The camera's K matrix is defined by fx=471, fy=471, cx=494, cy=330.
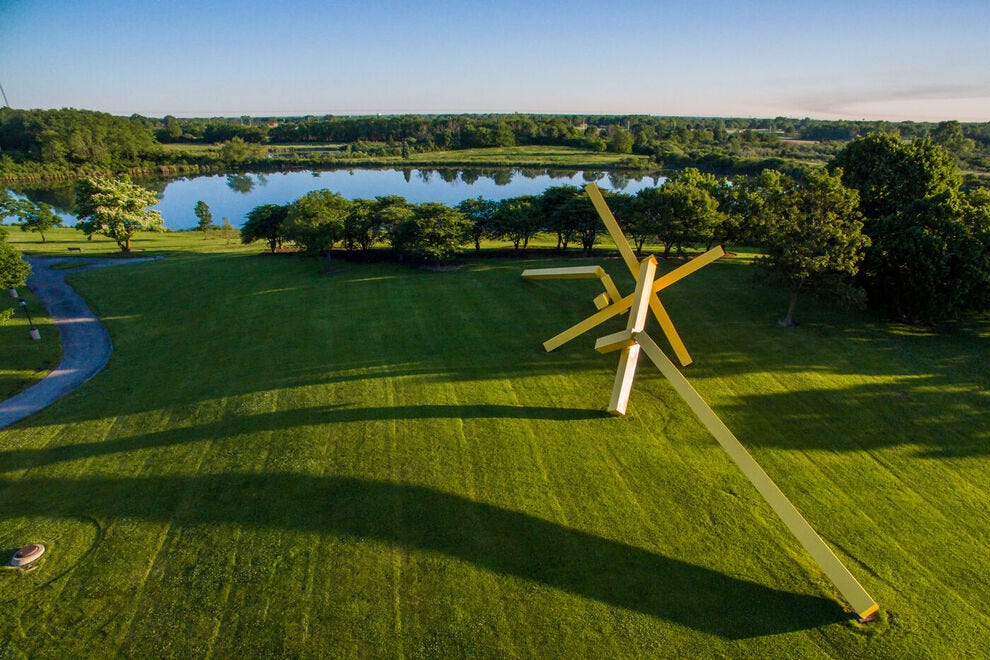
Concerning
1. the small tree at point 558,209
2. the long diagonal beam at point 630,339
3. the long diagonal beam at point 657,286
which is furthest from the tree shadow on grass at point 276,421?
the small tree at point 558,209

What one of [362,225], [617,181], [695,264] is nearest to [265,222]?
[362,225]

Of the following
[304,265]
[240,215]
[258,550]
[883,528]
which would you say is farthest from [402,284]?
[240,215]

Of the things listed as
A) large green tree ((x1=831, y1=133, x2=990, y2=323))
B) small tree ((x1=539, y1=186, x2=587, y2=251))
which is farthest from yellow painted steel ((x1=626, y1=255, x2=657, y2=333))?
small tree ((x1=539, y1=186, x2=587, y2=251))

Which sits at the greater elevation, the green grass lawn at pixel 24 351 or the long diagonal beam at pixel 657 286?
the long diagonal beam at pixel 657 286

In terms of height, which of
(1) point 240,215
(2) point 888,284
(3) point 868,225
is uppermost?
(3) point 868,225

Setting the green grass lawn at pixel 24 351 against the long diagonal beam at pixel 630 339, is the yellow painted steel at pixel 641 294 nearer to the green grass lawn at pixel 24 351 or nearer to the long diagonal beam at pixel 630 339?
the long diagonal beam at pixel 630 339

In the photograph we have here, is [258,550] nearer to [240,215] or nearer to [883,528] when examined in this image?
[883,528]
